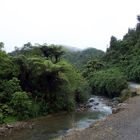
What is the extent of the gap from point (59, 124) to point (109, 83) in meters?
32.1

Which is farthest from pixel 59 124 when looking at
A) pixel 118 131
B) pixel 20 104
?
pixel 118 131

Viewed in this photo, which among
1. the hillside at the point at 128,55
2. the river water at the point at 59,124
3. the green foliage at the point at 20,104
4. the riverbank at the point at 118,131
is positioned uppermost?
the hillside at the point at 128,55

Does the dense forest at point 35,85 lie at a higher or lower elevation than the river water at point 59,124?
higher

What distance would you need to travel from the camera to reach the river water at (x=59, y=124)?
34.0m

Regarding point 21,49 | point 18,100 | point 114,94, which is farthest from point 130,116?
point 114,94

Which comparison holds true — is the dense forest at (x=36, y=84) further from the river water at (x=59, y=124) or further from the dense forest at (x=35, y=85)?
the river water at (x=59, y=124)

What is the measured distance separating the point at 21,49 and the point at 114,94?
73.9 feet

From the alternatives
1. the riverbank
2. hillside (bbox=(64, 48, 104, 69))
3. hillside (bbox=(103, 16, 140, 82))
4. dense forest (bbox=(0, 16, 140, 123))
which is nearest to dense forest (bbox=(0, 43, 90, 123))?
dense forest (bbox=(0, 16, 140, 123))

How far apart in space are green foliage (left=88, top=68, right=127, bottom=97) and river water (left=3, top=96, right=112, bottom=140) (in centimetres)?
1354

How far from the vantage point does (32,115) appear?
4428 centimetres

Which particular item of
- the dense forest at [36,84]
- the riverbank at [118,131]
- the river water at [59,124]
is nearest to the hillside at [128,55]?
the dense forest at [36,84]

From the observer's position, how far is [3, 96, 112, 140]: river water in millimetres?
34044

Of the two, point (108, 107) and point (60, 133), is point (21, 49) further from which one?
point (60, 133)

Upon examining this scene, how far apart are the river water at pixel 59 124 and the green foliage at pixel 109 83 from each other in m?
13.5
